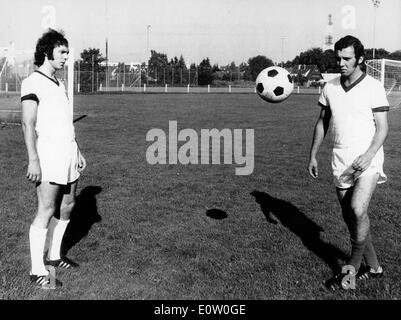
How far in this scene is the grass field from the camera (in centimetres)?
411

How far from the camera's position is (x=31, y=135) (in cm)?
378

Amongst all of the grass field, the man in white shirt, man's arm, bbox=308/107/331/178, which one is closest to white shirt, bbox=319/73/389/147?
the man in white shirt

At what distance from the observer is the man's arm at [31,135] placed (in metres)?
3.77

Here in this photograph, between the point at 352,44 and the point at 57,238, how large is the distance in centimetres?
303

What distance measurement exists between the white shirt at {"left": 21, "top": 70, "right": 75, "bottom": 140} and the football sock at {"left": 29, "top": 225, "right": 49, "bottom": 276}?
2.61 feet

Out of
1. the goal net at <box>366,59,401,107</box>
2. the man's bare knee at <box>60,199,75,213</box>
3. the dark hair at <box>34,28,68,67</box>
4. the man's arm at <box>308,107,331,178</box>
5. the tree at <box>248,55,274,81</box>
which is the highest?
the tree at <box>248,55,274,81</box>

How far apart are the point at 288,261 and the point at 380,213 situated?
2123 mm

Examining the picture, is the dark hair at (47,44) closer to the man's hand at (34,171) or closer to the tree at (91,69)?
the man's hand at (34,171)

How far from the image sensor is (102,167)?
941 centimetres

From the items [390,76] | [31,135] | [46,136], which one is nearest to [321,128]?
[46,136]

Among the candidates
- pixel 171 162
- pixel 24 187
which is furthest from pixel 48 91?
pixel 171 162

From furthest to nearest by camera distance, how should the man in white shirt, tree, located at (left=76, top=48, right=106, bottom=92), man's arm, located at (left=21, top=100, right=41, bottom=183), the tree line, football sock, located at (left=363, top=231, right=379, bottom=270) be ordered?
the tree line, tree, located at (left=76, top=48, right=106, bottom=92), football sock, located at (left=363, top=231, right=379, bottom=270), the man in white shirt, man's arm, located at (left=21, top=100, right=41, bottom=183)

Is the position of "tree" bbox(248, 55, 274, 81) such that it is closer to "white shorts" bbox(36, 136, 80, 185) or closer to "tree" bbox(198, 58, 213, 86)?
"tree" bbox(198, 58, 213, 86)

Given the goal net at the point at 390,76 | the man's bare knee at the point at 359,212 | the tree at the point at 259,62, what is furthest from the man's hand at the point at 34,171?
the tree at the point at 259,62
